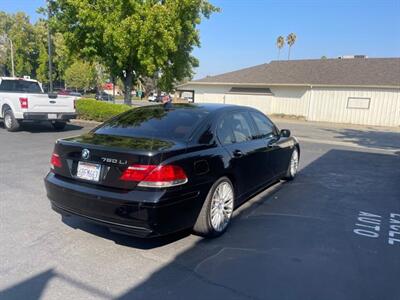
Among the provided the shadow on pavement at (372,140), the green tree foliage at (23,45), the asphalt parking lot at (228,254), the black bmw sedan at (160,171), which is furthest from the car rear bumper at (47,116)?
the green tree foliage at (23,45)

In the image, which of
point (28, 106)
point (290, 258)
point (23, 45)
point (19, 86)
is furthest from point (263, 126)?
point (23, 45)

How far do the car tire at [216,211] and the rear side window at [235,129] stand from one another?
55 centimetres

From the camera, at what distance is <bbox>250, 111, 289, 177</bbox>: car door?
5332 millimetres

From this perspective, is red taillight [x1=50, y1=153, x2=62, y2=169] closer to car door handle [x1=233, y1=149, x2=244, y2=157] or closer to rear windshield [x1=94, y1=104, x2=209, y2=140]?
rear windshield [x1=94, y1=104, x2=209, y2=140]

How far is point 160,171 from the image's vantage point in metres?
3.27

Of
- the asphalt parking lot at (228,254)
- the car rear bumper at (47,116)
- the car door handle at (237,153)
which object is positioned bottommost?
the asphalt parking lot at (228,254)

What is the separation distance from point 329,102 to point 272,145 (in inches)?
869

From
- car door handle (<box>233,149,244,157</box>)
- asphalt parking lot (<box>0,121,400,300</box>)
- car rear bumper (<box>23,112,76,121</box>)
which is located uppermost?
car door handle (<box>233,149,244,157</box>)

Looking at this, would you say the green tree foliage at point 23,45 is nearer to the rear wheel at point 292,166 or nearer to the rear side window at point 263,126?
the rear wheel at point 292,166

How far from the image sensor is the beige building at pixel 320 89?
23.8 m

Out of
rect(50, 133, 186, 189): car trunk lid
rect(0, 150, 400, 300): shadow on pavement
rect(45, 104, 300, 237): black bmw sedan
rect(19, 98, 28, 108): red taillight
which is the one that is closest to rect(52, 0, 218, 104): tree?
rect(19, 98, 28, 108): red taillight

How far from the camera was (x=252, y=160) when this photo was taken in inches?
188

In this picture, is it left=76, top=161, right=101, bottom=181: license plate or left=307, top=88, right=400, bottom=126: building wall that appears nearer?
left=76, top=161, right=101, bottom=181: license plate

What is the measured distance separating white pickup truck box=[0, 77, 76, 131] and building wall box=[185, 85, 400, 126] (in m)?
19.3
